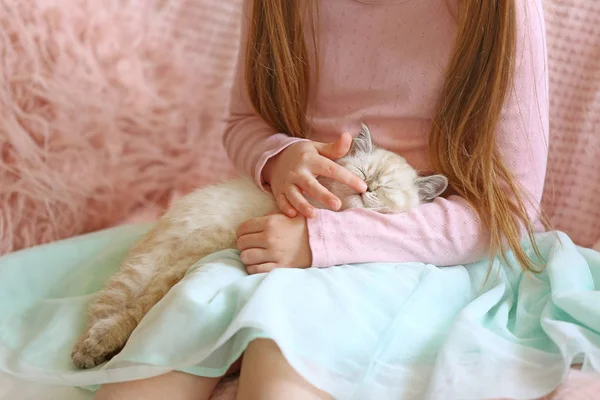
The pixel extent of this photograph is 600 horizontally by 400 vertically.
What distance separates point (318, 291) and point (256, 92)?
1.51 ft

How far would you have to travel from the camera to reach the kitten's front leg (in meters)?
0.86

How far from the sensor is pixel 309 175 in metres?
0.97

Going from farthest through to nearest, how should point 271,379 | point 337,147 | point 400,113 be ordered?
point 400,113 < point 337,147 < point 271,379

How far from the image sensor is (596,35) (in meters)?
1.20

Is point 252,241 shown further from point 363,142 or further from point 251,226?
point 363,142

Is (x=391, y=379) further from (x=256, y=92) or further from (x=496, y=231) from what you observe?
(x=256, y=92)

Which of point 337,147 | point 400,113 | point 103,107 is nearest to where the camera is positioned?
point 337,147

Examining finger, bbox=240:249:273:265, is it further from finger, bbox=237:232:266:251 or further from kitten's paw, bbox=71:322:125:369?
kitten's paw, bbox=71:322:125:369

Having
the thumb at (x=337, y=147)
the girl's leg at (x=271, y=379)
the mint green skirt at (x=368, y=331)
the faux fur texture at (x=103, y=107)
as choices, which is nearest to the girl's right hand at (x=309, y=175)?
the thumb at (x=337, y=147)

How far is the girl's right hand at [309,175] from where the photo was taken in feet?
3.09

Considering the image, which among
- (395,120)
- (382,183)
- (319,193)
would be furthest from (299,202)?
(395,120)

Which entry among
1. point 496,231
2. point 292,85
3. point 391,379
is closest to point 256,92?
point 292,85

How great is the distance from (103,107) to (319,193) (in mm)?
578

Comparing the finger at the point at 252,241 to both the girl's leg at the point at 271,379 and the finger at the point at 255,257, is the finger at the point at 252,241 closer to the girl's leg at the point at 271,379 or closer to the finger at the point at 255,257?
the finger at the point at 255,257
